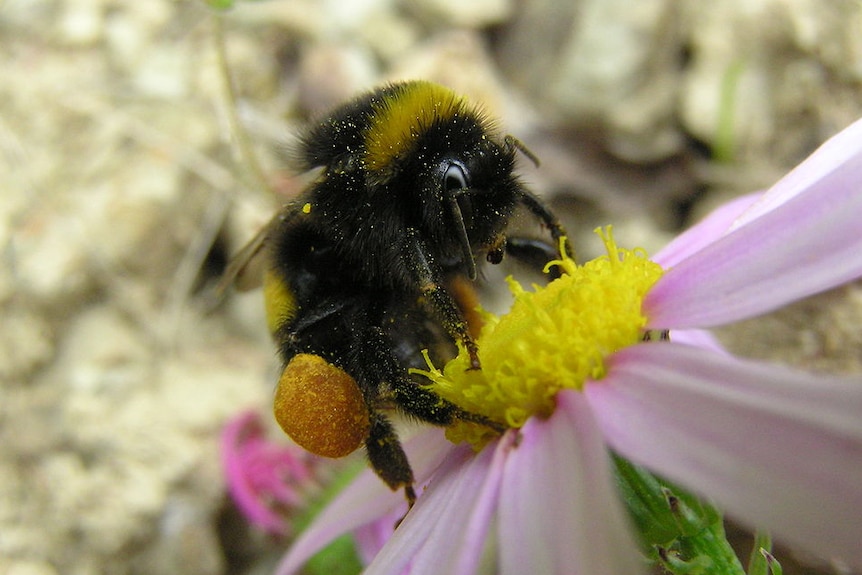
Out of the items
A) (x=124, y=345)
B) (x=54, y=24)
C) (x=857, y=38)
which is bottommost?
(x=857, y=38)

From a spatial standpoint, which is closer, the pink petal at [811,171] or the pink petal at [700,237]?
the pink petal at [811,171]

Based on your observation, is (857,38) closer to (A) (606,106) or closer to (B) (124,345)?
(A) (606,106)

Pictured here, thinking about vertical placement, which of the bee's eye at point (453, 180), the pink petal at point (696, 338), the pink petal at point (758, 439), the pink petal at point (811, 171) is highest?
the bee's eye at point (453, 180)

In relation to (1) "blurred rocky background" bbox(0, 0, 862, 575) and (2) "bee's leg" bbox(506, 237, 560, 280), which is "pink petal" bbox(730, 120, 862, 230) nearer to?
(2) "bee's leg" bbox(506, 237, 560, 280)

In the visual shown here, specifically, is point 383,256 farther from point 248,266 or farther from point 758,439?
point 758,439

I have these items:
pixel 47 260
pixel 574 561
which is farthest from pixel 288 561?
pixel 47 260

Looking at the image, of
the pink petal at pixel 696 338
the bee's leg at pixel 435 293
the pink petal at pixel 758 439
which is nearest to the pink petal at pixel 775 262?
A: the pink petal at pixel 758 439

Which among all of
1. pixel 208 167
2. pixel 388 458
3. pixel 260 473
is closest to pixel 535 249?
pixel 388 458

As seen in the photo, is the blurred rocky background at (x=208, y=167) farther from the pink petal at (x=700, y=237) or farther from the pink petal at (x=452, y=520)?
the pink petal at (x=452, y=520)
